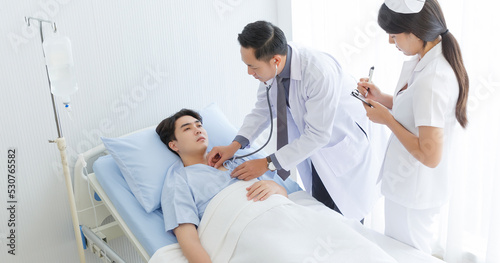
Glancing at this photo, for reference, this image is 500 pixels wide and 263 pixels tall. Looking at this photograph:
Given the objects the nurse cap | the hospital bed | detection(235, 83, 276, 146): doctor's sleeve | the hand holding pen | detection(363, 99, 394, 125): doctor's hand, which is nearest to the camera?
the nurse cap

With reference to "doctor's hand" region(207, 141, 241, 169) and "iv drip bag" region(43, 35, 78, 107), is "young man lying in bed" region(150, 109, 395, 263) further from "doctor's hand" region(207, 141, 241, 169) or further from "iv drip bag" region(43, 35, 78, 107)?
"iv drip bag" region(43, 35, 78, 107)

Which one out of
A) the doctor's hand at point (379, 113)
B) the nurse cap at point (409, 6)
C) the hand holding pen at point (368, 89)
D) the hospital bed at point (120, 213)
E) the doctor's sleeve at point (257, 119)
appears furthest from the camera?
the doctor's sleeve at point (257, 119)

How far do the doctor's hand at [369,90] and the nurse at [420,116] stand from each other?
174mm

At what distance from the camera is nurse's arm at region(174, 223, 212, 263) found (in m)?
1.51

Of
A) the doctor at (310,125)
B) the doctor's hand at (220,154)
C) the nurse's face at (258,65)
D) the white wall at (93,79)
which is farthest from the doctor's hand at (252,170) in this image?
the white wall at (93,79)

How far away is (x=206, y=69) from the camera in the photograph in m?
2.39

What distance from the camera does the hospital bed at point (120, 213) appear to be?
1600 mm

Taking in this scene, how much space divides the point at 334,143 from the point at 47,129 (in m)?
1.30

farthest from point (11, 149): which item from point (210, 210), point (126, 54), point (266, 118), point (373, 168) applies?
point (373, 168)

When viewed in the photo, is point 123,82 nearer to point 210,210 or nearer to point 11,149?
point 11,149

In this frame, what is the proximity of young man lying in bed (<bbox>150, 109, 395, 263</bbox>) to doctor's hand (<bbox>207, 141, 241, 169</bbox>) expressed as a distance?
1.4 inches

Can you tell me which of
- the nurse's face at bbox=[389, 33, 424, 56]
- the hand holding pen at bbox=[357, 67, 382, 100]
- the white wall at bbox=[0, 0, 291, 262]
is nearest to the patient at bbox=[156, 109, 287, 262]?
the white wall at bbox=[0, 0, 291, 262]

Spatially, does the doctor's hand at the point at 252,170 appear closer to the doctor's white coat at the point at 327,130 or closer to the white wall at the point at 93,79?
the doctor's white coat at the point at 327,130

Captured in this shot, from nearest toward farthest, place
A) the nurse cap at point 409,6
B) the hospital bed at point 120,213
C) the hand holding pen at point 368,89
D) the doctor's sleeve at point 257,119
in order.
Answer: the nurse cap at point 409,6 < the hospital bed at point 120,213 < the hand holding pen at point 368,89 < the doctor's sleeve at point 257,119
